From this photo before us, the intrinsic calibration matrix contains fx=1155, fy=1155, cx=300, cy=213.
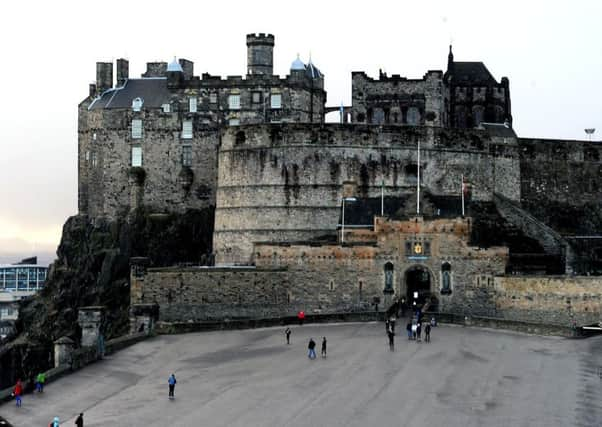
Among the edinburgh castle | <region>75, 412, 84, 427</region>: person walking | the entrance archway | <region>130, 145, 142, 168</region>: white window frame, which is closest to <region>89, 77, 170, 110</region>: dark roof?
the edinburgh castle

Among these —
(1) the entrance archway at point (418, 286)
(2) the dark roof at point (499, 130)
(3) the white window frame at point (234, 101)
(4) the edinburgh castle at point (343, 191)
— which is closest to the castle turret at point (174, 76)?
(4) the edinburgh castle at point (343, 191)

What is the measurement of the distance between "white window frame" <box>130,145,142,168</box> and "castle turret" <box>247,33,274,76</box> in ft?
25.5

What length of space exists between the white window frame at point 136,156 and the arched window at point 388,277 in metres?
20.5

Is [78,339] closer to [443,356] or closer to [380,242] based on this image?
[380,242]

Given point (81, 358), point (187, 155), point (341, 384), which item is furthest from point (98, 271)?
point (341, 384)

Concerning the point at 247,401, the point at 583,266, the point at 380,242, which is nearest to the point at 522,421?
the point at 247,401

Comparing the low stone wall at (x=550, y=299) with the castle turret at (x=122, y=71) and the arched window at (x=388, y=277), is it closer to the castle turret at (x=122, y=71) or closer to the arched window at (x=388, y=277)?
the arched window at (x=388, y=277)

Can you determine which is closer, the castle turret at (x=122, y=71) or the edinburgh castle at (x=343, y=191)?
the edinburgh castle at (x=343, y=191)

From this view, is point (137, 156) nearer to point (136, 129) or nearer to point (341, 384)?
point (136, 129)

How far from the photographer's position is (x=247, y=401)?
34.2 metres

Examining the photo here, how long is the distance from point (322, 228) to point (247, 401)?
2554 cm

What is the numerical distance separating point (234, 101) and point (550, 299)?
25.2 meters

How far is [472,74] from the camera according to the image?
74625 millimetres

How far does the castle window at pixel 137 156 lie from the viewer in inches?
2603
